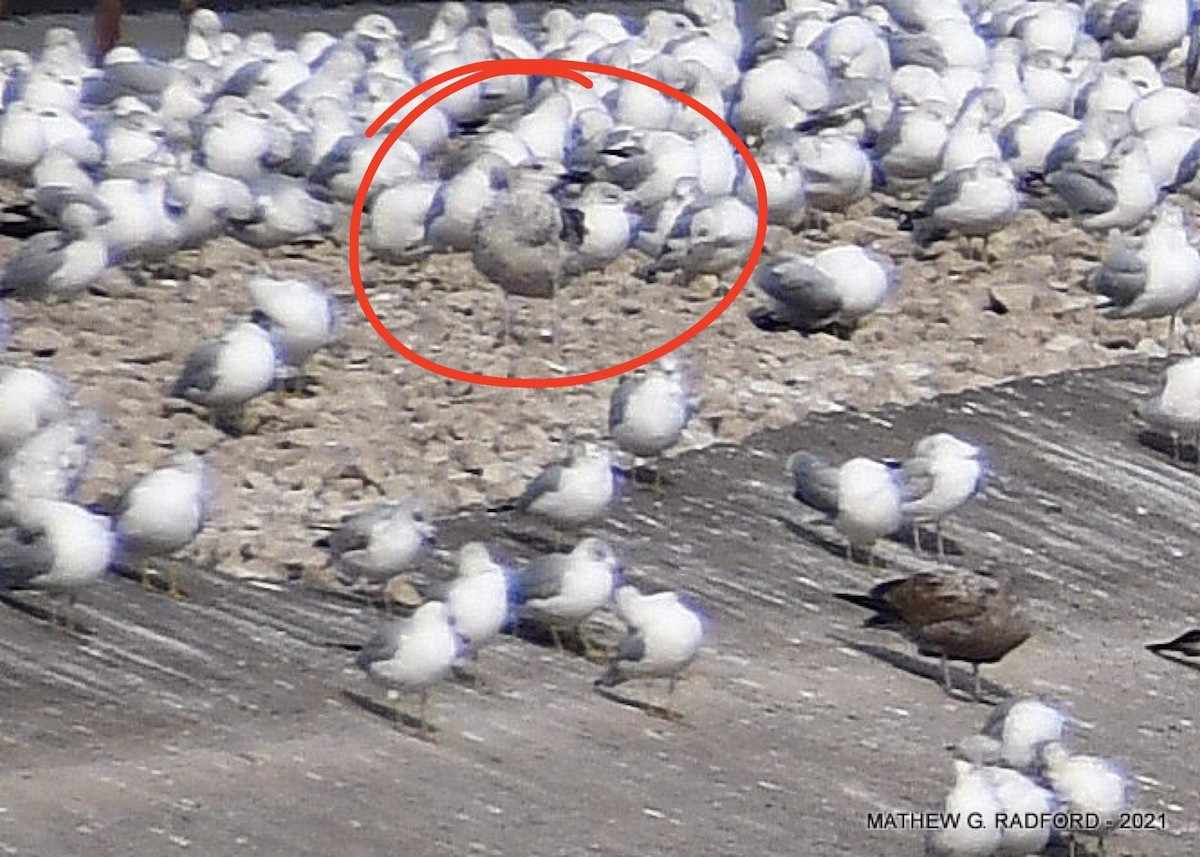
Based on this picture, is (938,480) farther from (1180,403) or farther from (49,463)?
(49,463)

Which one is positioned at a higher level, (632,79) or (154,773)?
(632,79)

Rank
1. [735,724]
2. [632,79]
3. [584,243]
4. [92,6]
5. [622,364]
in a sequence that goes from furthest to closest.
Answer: [92,6], [632,79], [584,243], [622,364], [735,724]

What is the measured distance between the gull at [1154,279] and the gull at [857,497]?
1626mm

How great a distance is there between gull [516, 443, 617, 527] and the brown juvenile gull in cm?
172

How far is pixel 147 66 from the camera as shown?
1145 centimetres

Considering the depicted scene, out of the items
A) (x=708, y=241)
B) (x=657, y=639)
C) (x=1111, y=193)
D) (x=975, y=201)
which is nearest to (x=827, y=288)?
(x=708, y=241)

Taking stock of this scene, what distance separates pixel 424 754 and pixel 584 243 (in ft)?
10.5

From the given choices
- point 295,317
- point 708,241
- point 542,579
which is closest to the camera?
point 542,579

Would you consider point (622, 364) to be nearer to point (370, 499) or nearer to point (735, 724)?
point (370, 499)

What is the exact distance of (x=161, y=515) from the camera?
286 inches

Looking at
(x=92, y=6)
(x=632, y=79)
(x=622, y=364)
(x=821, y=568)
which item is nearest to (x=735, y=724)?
(x=821, y=568)

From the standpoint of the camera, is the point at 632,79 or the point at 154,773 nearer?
the point at 154,773

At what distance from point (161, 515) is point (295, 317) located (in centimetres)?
135

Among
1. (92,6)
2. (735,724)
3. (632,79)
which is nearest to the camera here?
(735,724)
